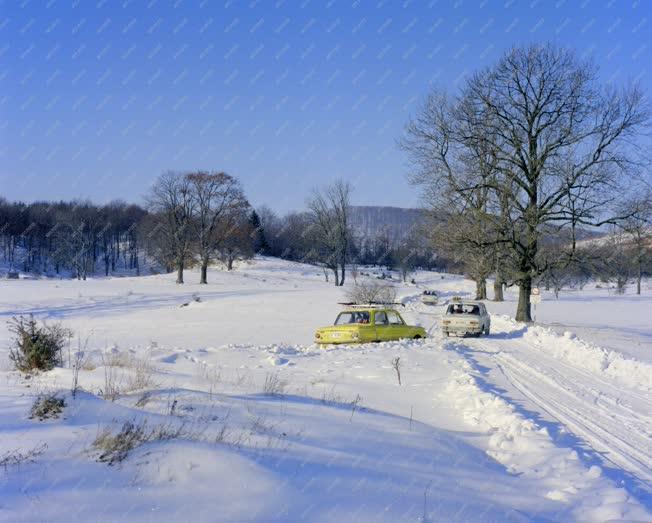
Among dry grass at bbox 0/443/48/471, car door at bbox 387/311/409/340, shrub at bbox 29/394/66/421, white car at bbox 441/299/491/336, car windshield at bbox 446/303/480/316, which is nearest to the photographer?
dry grass at bbox 0/443/48/471

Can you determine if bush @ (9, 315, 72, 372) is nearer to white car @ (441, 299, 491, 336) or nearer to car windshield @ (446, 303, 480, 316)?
white car @ (441, 299, 491, 336)

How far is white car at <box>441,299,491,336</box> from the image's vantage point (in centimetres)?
2458

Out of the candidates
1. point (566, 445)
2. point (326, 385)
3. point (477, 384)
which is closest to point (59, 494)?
point (566, 445)

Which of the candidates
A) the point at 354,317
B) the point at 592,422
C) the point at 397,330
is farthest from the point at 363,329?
the point at 592,422

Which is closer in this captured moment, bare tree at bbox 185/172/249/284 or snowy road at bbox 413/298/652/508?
snowy road at bbox 413/298/652/508

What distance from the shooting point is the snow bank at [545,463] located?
16.5 ft

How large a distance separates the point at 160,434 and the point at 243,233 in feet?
237

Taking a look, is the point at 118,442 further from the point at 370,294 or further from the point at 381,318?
the point at 370,294

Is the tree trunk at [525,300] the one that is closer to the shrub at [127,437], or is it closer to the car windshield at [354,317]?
the car windshield at [354,317]

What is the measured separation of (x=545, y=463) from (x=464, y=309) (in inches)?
781

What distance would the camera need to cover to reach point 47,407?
5594 mm

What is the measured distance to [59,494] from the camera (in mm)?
4000

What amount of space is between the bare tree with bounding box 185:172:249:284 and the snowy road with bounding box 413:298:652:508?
162 feet

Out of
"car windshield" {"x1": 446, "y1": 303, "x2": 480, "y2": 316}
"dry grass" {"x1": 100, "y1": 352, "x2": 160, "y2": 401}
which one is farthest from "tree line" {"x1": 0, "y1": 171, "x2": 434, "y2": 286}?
"dry grass" {"x1": 100, "y1": 352, "x2": 160, "y2": 401}
